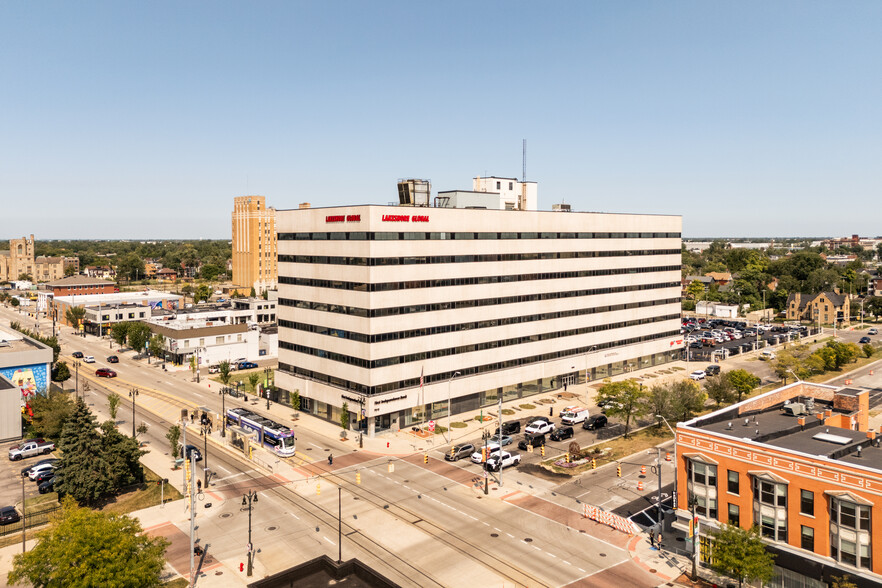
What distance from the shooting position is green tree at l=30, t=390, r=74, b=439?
7069 centimetres

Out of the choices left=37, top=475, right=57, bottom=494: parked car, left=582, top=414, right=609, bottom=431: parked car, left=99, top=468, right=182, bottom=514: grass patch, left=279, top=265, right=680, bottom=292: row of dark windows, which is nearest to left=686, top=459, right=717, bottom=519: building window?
left=582, top=414, right=609, bottom=431: parked car

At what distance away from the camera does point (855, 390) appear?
5859 cm

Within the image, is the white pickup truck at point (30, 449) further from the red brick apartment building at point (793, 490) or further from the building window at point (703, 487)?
the building window at point (703, 487)

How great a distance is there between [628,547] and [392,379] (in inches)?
1452

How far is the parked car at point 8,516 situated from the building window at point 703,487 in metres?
56.3

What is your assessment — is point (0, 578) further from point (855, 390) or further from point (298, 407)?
point (855, 390)

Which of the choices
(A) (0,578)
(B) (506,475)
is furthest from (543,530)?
(A) (0,578)

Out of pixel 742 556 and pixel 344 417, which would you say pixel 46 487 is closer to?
pixel 344 417

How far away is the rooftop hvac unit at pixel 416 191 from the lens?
8756 centimetres

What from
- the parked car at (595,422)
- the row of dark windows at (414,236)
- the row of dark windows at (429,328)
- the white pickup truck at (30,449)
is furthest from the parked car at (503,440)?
the white pickup truck at (30,449)

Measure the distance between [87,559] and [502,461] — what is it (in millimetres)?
40454

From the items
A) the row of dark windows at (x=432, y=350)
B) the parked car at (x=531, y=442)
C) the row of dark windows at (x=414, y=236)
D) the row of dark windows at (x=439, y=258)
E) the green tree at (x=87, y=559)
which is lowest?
the parked car at (x=531, y=442)

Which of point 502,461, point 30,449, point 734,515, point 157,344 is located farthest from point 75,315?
point 734,515

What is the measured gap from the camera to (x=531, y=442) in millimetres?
72312
